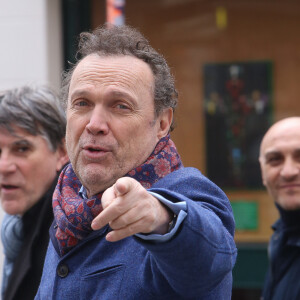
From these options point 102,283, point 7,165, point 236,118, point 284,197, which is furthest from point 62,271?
point 236,118

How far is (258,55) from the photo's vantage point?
5.68 metres

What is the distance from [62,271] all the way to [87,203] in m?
0.25

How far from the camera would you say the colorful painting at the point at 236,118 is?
18.6ft

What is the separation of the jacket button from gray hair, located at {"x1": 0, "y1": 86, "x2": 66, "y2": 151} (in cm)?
104

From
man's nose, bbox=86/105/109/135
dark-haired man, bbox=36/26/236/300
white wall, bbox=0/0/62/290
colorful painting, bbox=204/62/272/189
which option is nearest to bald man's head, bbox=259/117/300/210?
dark-haired man, bbox=36/26/236/300

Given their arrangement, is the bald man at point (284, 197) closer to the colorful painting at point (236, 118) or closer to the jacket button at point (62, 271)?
the jacket button at point (62, 271)

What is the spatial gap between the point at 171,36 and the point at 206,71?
18.6 inches

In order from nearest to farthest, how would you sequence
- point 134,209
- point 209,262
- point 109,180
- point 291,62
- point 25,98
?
point 134,209, point 209,262, point 109,180, point 25,98, point 291,62

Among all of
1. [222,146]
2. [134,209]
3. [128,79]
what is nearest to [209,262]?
[134,209]

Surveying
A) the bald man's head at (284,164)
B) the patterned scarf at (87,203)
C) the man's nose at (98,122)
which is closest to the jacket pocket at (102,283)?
the patterned scarf at (87,203)

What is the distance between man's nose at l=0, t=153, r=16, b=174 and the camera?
9.52ft

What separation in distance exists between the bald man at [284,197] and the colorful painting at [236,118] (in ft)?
7.28

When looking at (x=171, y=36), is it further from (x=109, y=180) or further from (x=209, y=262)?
(x=209, y=262)

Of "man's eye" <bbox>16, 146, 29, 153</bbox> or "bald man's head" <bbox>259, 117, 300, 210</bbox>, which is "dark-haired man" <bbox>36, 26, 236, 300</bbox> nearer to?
"man's eye" <bbox>16, 146, 29, 153</bbox>
